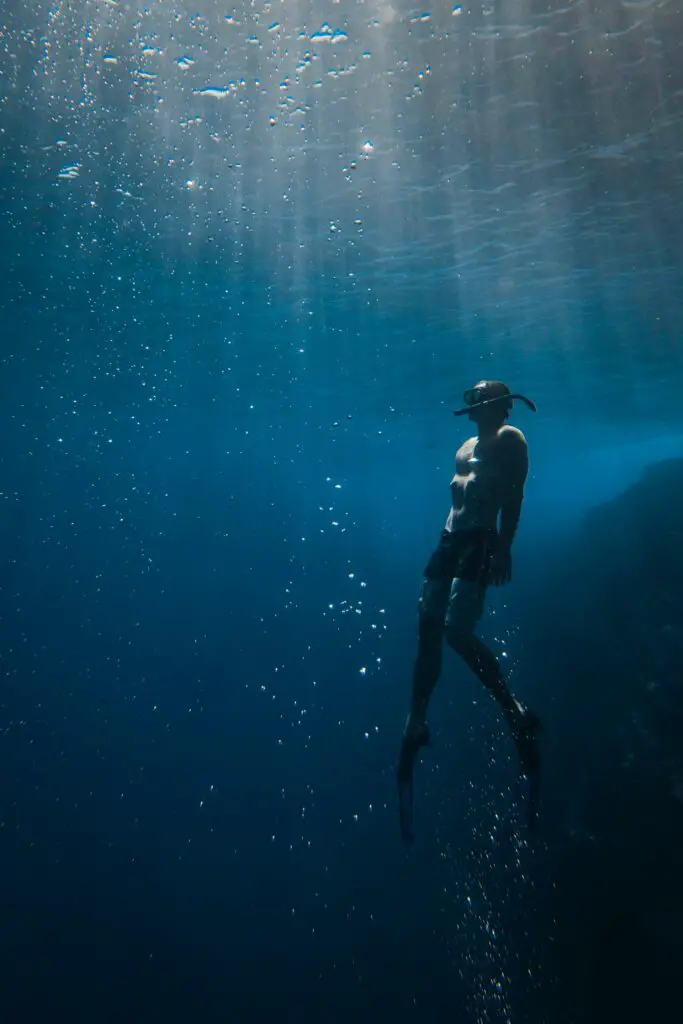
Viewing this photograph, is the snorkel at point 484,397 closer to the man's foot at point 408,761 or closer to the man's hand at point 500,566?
the man's hand at point 500,566

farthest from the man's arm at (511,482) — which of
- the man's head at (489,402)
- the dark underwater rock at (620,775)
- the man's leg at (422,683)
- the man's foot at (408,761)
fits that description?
the dark underwater rock at (620,775)

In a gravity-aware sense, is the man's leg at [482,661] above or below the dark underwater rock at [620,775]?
above

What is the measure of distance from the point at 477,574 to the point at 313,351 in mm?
20182

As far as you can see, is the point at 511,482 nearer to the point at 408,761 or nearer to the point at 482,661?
the point at 482,661

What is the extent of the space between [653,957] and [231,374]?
25.3 meters

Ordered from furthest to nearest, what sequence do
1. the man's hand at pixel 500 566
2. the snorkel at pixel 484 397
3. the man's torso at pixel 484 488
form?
the snorkel at pixel 484 397 → the man's torso at pixel 484 488 → the man's hand at pixel 500 566

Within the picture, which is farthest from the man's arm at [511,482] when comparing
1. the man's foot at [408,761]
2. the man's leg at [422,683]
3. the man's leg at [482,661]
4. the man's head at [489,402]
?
the man's foot at [408,761]

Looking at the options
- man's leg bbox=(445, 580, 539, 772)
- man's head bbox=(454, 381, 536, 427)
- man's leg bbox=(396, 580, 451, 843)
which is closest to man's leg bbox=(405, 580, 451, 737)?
man's leg bbox=(396, 580, 451, 843)

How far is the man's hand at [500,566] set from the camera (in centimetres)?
439

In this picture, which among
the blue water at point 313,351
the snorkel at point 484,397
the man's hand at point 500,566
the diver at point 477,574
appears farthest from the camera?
the blue water at point 313,351

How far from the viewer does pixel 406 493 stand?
290 feet

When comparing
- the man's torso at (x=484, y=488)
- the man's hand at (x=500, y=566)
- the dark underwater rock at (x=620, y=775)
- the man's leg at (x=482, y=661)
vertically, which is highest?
the man's torso at (x=484, y=488)

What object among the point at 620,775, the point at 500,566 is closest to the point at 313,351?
the point at 620,775

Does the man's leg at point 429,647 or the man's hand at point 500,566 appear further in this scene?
the man's leg at point 429,647
